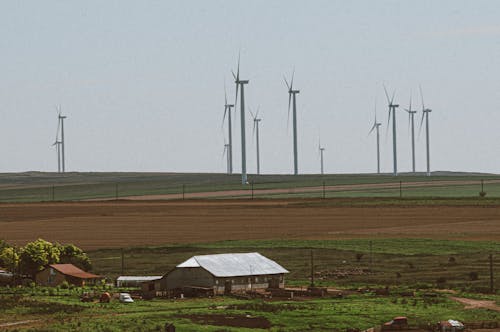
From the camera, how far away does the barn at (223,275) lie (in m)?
94.5

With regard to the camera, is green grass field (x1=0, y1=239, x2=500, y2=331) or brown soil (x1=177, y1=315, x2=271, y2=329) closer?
brown soil (x1=177, y1=315, x2=271, y2=329)

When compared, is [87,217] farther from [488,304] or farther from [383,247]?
[488,304]

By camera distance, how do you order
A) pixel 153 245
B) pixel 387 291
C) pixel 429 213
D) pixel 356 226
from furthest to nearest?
pixel 429 213 < pixel 356 226 < pixel 153 245 < pixel 387 291

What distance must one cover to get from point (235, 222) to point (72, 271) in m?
45.7

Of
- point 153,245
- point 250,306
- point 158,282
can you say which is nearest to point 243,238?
point 153,245

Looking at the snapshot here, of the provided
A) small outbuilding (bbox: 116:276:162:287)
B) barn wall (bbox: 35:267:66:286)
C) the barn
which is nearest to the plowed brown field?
barn wall (bbox: 35:267:66:286)

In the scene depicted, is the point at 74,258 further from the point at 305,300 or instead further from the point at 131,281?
the point at 305,300

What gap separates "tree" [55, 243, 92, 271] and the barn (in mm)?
11301

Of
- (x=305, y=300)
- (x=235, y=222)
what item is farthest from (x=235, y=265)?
(x=235, y=222)

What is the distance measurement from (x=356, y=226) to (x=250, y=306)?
53.6m

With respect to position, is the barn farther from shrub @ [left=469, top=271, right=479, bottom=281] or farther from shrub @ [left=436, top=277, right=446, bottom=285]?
shrub @ [left=469, top=271, right=479, bottom=281]

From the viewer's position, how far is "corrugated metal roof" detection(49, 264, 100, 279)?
99.3 m

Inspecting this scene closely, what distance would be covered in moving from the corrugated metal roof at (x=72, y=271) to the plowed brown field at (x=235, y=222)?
2013 centimetres

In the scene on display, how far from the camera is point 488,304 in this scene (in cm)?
8562
